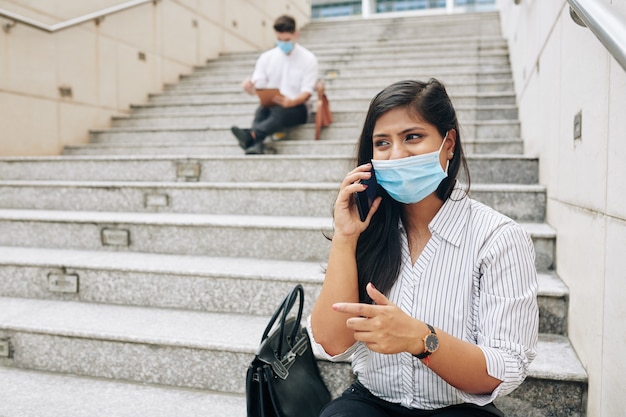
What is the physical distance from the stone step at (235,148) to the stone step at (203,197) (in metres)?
0.49

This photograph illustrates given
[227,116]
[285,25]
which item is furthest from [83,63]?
[285,25]

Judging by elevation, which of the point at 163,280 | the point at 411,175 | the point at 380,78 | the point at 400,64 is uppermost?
the point at 400,64

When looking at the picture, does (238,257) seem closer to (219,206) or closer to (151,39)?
(219,206)

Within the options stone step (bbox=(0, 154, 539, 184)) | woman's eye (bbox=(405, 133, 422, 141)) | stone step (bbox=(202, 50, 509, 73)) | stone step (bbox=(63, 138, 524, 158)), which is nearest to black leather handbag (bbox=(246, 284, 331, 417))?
woman's eye (bbox=(405, 133, 422, 141))

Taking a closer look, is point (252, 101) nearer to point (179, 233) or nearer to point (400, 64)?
point (400, 64)

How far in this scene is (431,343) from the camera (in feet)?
3.39

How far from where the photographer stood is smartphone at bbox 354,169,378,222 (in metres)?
1.25

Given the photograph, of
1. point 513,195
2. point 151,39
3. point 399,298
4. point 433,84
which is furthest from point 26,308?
point 151,39

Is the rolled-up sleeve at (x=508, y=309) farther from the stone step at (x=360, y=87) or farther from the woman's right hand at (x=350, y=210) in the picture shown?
the stone step at (x=360, y=87)

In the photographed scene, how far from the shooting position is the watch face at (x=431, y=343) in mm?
1030

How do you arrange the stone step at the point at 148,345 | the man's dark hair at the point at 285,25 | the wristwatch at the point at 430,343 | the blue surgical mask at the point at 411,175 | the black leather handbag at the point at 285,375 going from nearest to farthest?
the wristwatch at the point at 430,343
the blue surgical mask at the point at 411,175
the black leather handbag at the point at 285,375
the stone step at the point at 148,345
the man's dark hair at the point at 285,25

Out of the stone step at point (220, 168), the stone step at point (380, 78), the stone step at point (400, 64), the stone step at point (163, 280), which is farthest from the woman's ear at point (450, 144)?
the stone step at point (400, 64)

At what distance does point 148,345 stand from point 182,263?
1.68 feet

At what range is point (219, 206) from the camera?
2.98m
